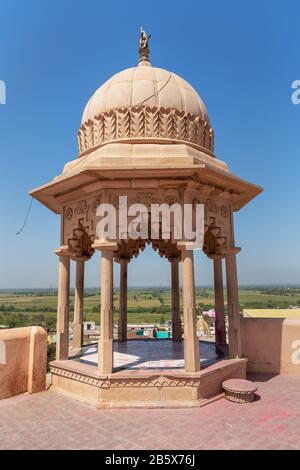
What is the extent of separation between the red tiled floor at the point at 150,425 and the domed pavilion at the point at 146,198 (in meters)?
0.47

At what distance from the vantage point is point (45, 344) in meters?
8.30

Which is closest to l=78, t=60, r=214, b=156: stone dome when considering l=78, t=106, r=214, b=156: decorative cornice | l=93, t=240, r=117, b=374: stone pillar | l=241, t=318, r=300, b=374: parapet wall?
l=78, t=106, r=214, b=156: decorative cornice

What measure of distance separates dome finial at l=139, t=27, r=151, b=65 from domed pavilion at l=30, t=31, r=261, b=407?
0.15 feet

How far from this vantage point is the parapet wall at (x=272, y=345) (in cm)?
952

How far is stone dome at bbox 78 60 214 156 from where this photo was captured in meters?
8.45

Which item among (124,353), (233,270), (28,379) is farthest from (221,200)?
(28,379)

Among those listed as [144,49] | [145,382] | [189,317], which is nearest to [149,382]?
[145,382]

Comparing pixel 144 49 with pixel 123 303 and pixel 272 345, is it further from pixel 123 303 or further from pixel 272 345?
pixel 272 345

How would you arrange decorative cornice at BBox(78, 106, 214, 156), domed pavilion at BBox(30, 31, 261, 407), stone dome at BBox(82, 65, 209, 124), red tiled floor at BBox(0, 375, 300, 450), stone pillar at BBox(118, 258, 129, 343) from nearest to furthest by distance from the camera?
red tiled floor at BBox(0, 375, 300, 450), domed pavilion at BBox(30, 31, 261, 407), decorative cornice at BBox(78, 106, 214, 156), stone dome at BBox(82, 65, 209, 124), stone pillar at BBox(118, 258, 129, 343)

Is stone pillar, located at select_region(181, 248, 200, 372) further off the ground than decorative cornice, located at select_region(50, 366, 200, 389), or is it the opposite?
stone pillar, located at select_region(181, 248, 200, 372)

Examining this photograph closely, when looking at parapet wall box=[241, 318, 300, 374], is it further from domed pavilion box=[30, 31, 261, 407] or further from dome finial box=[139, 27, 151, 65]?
dome finial box=[139, 27, 151, 65]

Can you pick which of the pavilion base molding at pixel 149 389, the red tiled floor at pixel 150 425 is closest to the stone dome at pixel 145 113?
the pavilion base molding at pixel 149 389

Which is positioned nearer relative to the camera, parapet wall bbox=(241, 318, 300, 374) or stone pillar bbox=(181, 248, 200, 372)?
stone pillar bbox=(181, 248, 200, 372)
